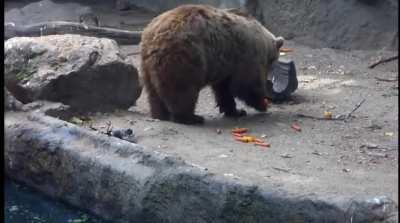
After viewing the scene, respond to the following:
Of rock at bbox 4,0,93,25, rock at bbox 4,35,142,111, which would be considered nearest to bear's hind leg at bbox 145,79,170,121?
rock at bbox 4,35,142,111

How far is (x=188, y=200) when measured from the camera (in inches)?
230

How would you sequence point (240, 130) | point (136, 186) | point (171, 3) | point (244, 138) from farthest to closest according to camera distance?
point (171, 3), point (240, 130), point (244, 138), point (136, 186)

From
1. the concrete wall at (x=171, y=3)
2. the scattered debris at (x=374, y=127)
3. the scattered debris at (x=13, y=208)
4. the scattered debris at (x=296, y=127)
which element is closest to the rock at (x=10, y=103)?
the scattered debris at (x=13, y=208)

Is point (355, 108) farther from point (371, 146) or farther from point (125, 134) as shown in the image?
point (125, 134)

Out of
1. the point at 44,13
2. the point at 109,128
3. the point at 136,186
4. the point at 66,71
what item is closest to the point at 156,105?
the point at 109,128

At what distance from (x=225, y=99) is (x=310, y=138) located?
3.57 feet

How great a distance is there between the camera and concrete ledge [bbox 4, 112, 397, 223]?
5.37 metres

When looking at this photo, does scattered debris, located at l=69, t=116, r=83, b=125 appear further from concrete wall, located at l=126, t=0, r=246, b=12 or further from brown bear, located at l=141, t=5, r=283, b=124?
concrete wall, located at l=126, t=0, r=246, b=12

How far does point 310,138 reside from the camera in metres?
7.48

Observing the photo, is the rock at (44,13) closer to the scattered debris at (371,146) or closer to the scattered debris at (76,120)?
the scattered debris at (76,120)

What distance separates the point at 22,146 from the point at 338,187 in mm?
2585

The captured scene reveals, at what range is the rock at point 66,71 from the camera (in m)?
7.88

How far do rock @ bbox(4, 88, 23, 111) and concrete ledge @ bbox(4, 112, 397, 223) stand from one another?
0.09m

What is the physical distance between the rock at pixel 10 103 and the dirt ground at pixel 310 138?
2.27 feet
